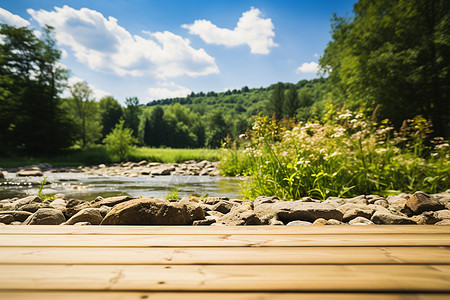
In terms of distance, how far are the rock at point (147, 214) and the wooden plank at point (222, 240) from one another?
64 cm

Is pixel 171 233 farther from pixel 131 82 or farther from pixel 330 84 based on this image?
pixel 330 84

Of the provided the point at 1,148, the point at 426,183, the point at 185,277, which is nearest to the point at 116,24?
the point at 185,277

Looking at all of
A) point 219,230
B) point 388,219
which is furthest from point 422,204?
point 219,230

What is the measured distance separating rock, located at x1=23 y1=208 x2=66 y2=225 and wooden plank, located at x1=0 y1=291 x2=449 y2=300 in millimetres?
1581

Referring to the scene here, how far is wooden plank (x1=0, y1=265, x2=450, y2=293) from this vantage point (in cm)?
76

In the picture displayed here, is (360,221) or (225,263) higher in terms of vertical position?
(225,263)

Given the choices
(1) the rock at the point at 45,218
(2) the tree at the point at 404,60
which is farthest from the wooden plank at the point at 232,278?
(2) the tree at the point at 404,60

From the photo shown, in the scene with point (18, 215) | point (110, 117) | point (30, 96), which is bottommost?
point (18, 215)

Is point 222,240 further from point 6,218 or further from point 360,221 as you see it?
point 6,218

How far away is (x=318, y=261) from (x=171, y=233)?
797 mm

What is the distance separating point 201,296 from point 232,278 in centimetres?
14

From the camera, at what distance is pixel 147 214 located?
192 cm

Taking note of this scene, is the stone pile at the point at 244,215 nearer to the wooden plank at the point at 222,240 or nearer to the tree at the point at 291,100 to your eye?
the wooden plank at the point at 222,240

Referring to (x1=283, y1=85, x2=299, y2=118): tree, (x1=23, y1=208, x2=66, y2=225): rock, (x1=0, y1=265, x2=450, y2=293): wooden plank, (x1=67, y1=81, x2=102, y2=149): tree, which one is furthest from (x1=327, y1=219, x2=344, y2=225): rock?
(x1=283, y1=85, x2=299, y2=118): tree
